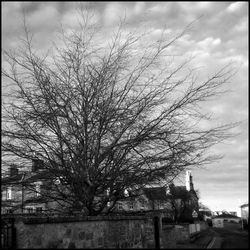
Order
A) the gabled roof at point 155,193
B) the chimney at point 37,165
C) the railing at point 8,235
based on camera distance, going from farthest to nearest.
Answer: the gabled roof at point 155,193
the chimney at point 37,165
the railing at point 8,235

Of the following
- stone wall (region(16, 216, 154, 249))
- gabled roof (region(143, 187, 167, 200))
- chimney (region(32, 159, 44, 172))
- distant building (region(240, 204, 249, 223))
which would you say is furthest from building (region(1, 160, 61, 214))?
distant building (region(240, 204, 249, 223))

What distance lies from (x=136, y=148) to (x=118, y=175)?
117 cm

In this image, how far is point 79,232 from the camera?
31.6 feet

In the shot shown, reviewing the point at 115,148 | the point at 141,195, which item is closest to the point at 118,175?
the point at 115,148

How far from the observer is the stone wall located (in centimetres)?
830

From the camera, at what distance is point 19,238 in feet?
26.5

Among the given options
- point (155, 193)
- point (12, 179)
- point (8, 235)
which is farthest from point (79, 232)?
Answer: point (155, 193)

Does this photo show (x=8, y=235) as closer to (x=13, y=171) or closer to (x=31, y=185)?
(x=13, y=171)

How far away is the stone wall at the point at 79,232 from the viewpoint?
27.2 ft

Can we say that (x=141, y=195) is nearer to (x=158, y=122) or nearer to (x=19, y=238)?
(x=158, y=122)

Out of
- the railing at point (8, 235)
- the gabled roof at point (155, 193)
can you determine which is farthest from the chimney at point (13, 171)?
the railing at point (8, 235)

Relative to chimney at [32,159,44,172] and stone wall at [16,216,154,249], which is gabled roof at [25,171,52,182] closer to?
chimney at [32,159,44,172]

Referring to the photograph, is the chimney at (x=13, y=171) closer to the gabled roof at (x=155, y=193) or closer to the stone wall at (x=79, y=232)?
the stone wall at (x=79, y=232)

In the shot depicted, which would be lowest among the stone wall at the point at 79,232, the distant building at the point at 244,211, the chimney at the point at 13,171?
the stone wall at the point at 79,232
